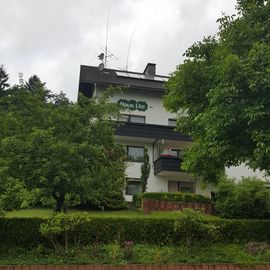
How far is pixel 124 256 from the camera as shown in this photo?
1073cm

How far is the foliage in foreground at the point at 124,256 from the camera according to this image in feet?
34.3

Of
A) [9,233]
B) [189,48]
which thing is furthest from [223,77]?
[9,233]

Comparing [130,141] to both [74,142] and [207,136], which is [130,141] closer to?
[74,142]

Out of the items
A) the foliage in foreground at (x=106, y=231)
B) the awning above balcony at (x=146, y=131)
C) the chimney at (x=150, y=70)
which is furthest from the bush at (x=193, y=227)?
the chimney at (x=150, y=70)

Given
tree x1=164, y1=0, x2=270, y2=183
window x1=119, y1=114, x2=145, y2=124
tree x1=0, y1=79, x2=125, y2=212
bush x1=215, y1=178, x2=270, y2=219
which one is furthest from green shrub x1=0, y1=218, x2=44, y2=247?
window x1=119, y1=114, x2=145, y2=124

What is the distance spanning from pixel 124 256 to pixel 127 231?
1.83 metres

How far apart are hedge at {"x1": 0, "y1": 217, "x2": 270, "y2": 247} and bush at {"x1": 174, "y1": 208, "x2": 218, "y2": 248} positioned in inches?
29.5

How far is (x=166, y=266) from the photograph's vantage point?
9.97 metres

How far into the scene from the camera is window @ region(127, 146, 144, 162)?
2911cm

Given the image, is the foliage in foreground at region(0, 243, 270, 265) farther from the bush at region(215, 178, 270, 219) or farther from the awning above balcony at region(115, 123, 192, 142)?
the awning above balcony at region(115, 123, 192, 142)

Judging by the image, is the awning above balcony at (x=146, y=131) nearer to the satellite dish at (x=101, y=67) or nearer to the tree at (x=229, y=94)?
the satellite dish at (x=101, y=67)

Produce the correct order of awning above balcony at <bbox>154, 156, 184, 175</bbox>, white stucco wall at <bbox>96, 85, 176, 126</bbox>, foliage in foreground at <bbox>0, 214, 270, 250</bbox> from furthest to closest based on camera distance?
white stucco wall at <bbox>96, 85, 176, 126</bbox> < awning above balcony at <bbox>154, 156, 184, 175</bbox> < foliage in foreground at <bbox>0, 214, 270, 250</bbox>

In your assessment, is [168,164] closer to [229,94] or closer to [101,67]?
[101,67]

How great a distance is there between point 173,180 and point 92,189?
53.9 ft
